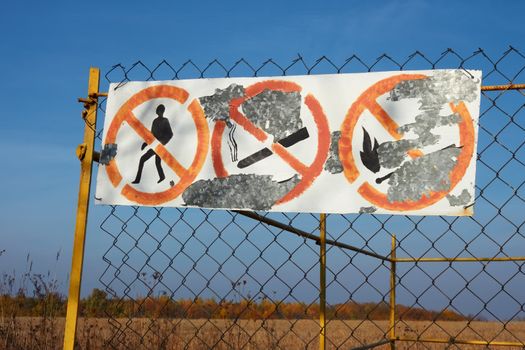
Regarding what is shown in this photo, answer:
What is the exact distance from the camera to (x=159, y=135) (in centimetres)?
290

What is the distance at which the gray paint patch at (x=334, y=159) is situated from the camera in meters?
2.65

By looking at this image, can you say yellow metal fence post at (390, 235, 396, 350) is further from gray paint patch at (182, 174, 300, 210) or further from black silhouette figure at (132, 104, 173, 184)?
black silhouette figure at (132, 104, 173, 184)

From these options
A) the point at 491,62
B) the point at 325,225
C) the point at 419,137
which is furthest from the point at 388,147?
the point at 325,225

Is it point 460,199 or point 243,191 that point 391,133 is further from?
point 243,191

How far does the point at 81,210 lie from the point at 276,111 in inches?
42.3

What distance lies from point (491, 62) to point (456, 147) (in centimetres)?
44

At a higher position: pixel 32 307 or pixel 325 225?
pixel 325 225

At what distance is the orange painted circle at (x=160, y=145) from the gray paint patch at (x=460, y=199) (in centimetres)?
113

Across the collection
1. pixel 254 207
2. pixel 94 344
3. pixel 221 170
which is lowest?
pixel 94 344

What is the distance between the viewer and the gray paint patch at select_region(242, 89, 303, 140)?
108 inches

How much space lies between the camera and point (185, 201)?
2814 mm

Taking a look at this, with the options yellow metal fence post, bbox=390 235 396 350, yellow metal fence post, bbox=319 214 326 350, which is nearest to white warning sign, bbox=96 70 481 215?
yellow metal fence post, bbox=319 214 326 350

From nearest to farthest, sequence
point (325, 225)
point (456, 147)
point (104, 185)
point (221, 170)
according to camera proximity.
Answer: point (456, 147), point (221, 170), point (104, 185), point (325, 225)

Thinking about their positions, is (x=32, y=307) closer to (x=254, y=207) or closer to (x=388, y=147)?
(x=254, y=207)
